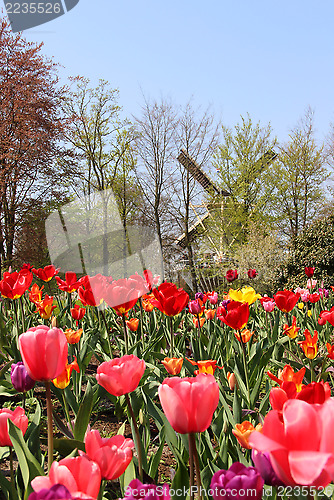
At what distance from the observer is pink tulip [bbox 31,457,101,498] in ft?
1.76

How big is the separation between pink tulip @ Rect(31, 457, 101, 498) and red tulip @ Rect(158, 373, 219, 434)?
18 centimetres

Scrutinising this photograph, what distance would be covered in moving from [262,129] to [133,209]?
8.19 m

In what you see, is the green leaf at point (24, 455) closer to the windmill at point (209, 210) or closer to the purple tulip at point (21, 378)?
the purple tulip at point (21, 378)

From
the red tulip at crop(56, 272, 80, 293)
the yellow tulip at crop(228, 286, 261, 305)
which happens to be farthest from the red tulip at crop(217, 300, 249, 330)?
the red tulip at crop(56, 272, 80, 293)

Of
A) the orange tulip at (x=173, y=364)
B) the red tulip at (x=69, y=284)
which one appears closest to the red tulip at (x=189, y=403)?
the orange tulip at (x=173, y=364)

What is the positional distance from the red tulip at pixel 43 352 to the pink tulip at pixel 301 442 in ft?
1.62

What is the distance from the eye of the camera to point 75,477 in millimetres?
572

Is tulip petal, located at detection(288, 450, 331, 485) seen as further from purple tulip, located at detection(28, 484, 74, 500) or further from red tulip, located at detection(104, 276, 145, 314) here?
red tulip, located at detection(104, 276, 145, 314)

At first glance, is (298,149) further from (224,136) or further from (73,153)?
(73,153)

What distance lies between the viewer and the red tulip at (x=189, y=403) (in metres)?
0.70

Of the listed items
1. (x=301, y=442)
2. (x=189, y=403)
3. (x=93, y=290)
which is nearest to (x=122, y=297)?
(x=93, y=290)

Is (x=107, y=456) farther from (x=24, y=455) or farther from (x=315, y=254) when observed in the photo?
(x=315, y=254)

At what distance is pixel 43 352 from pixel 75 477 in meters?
0.32

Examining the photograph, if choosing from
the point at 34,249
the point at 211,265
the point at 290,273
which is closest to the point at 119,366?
the point at 290,273
